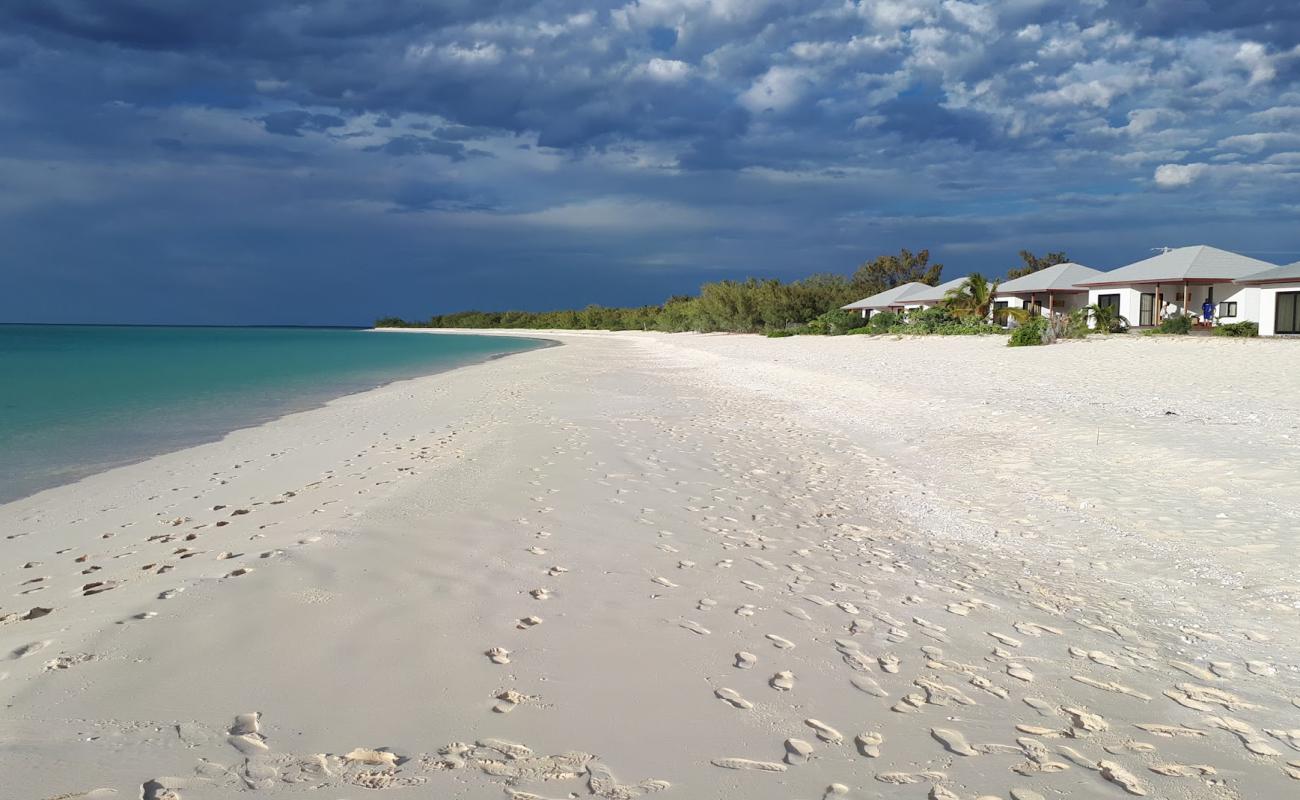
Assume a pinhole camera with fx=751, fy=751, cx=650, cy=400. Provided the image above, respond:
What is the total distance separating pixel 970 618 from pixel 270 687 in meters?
3.49

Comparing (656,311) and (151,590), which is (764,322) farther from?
(151,590)

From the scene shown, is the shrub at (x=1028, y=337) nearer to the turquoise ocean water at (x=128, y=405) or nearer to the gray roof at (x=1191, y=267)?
the gray roof at (x=1191, y=267)

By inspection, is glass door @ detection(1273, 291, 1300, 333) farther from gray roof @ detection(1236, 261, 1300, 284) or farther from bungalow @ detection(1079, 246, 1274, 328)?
bungalow @ detection(1079, 246, 1274, 328)

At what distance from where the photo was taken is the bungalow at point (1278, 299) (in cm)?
2470

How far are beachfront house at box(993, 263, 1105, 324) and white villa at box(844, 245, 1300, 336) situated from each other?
1.7 inches

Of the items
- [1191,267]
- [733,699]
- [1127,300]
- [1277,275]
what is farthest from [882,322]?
[733,699]

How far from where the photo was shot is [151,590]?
14.1 feet

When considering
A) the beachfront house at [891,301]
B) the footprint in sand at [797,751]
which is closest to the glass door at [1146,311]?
the beachfront house at [891,301]

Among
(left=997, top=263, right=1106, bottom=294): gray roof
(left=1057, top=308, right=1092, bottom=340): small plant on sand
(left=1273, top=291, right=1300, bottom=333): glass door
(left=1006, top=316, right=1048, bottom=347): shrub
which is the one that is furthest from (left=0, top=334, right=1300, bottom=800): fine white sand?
(left=997, top=263, right=1106, bottom=294): gray roof

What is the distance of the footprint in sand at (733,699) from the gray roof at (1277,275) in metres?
29.6

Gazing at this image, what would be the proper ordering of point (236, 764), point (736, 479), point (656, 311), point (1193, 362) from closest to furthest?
1. point (236, 764)
2. point (736, 479)
3. point (1193, 362)
4. point (656, 311)

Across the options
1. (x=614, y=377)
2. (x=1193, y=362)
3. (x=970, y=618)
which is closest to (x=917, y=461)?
(x=970, y=618)

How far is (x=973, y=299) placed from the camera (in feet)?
117

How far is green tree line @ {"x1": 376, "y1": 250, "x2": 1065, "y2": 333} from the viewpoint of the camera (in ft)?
168
